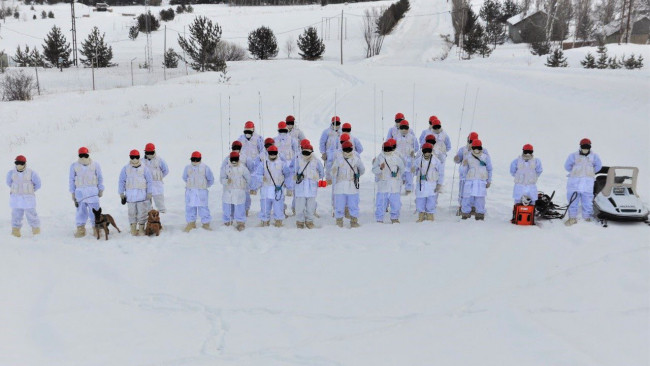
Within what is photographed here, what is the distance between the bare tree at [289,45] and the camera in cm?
6444

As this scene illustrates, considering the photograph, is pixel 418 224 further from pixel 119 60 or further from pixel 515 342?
pixel 119 60

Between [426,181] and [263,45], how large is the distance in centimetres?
5235

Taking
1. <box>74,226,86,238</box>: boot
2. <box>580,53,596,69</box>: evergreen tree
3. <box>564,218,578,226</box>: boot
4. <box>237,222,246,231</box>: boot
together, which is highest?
<box>580,53,596,69</box>: evergreen tree

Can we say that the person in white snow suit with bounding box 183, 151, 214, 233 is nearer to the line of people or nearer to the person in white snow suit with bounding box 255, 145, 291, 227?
the line of people

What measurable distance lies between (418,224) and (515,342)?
4.42 meters

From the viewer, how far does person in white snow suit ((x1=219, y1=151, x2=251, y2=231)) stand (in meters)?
10.0

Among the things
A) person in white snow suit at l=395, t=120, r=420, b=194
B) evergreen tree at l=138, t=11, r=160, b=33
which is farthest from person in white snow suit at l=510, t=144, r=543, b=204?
evergreen tree at l=138, t=11, r=160, b=33

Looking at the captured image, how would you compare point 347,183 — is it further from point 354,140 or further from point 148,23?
point 148,23

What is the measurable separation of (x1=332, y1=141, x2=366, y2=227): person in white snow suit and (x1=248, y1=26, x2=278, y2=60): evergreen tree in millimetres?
51701

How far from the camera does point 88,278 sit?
7816 mm

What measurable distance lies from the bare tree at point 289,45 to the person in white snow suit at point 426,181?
54.9 meters

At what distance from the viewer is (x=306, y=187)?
10.2m

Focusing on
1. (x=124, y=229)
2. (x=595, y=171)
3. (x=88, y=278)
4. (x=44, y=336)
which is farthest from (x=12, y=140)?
(x=595, y=171)

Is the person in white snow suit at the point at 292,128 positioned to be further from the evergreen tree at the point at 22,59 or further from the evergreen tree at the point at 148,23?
the evergreen tree at the point at 148,23
